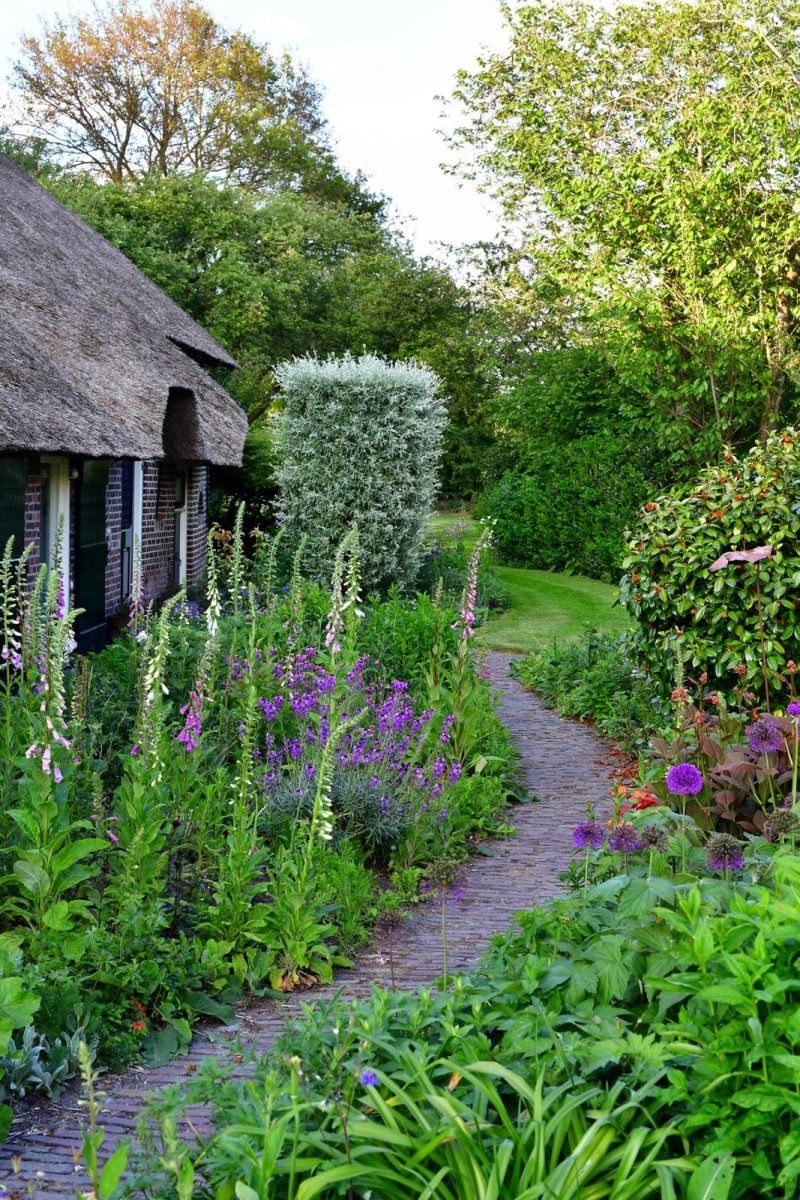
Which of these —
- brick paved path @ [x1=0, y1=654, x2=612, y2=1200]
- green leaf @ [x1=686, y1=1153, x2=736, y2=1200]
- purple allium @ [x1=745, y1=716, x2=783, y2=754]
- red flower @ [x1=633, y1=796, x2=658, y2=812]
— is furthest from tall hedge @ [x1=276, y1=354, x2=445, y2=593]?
green leaf @ [x1=686, y1=1153, x2=736, y2=1200]

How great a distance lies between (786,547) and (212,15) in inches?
1342

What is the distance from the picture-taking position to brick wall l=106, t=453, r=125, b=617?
1223cm

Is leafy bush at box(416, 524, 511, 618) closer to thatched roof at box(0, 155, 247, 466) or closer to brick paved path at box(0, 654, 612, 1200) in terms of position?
thatched roof at box(0, 155, 247, 466)

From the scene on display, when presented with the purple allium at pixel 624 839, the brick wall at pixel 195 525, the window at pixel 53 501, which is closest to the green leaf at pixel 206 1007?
the purple allium at pixel 624 839

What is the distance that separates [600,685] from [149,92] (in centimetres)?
2977

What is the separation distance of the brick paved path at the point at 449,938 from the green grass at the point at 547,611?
426 centimetres

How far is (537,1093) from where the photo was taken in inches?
96.7

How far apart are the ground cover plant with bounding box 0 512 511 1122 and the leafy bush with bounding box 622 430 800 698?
4.46ft

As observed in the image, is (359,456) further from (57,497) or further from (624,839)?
(624,839)

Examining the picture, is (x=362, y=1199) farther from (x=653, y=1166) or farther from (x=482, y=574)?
(x=482, y=574)

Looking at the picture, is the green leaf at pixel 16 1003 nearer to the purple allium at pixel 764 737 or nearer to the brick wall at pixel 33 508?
the purple allium at pixel 764 737

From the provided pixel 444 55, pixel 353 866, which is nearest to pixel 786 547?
pixel 353 866

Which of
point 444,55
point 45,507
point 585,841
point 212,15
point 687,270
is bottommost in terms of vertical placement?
point 585,841

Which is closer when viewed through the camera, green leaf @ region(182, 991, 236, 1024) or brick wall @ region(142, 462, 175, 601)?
green leaf @ region(182, 991, 236, 1024)
